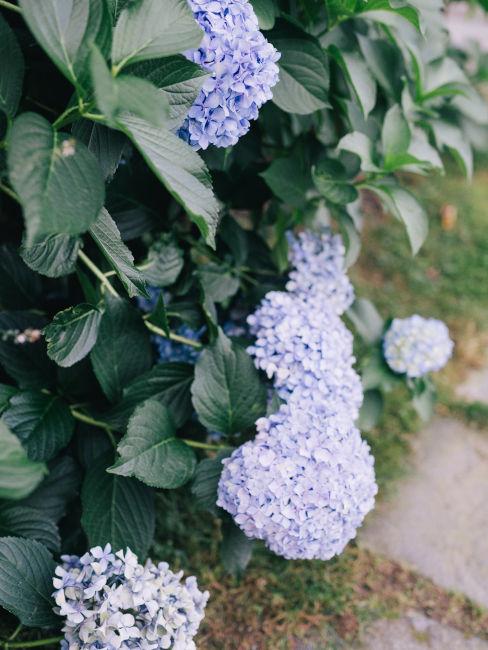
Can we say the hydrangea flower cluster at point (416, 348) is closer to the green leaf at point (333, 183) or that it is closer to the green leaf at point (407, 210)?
the green leaf at point (407, 210)

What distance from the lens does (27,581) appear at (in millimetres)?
1379

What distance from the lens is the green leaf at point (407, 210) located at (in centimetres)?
172

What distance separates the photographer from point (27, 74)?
1473mm

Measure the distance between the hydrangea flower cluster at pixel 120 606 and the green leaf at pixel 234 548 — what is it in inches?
8.7

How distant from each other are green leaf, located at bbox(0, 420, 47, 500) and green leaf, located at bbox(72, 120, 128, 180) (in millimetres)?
495

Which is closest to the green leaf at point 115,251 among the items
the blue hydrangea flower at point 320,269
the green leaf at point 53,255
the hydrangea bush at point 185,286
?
the hydrangea bush at point 185,286

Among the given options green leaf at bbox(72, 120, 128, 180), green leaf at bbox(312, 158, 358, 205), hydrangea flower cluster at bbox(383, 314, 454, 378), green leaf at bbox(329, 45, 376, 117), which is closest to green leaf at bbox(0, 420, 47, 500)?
green leaf at bbox(72, 120, 128, 180)

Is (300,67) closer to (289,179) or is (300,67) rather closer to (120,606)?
(289,179)

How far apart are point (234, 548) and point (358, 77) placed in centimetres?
110

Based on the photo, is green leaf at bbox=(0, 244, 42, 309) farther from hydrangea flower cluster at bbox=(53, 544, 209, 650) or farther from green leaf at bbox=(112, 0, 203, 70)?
green leaf at bbox=(112, 0, 203, 70)

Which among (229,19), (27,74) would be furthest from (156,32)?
(27,74)

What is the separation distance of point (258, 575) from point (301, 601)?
124 millimetres

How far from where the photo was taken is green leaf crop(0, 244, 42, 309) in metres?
1.77

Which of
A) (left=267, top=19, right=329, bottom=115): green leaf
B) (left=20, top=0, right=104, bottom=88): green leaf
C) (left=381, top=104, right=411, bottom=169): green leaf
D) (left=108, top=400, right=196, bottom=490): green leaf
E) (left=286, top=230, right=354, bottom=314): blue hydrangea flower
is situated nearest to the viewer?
(left=20, top=0, right=104, bottom=88): green leaf
